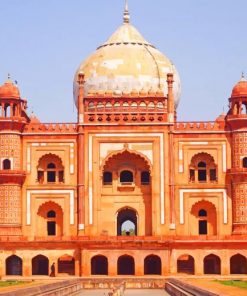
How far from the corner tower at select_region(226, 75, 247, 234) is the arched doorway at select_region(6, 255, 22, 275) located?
932 cm

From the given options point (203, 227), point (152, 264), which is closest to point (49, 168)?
point (152, 264)

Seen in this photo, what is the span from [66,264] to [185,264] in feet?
16.8

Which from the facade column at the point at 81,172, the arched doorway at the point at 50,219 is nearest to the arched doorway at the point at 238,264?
the facade column at the point at 81,172

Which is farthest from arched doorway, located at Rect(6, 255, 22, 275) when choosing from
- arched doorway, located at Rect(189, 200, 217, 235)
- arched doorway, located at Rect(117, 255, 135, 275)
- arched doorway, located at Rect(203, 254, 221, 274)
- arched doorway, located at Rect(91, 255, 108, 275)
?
arched doorway, located at Rect(203, 254, 221, 274)

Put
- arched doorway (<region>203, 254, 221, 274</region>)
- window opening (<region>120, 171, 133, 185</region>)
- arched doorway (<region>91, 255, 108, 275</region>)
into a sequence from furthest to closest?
window opening (<region>120, 171, 133, 185</region>)
arched doorway (<region>91, 255, 108, 275</region>)
arched doorway (<region>203, 254, 221, 274</region>)

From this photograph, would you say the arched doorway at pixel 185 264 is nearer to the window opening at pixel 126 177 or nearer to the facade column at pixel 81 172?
the facade column at pixel 81 172

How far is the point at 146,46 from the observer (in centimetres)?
4256

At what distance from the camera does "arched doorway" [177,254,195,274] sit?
117ft

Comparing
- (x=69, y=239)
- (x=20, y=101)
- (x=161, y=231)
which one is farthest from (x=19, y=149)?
(x=161, y=231)

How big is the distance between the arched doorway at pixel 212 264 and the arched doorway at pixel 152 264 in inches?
79.7

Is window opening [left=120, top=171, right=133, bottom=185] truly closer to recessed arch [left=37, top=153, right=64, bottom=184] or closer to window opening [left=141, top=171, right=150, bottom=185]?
window opening [left=141, top=171, right=150, bottom=185]

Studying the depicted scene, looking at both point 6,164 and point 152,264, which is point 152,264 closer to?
point 152,264

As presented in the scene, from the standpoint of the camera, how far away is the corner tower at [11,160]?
36312 millimetres

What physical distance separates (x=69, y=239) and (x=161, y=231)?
4039 millimetres
